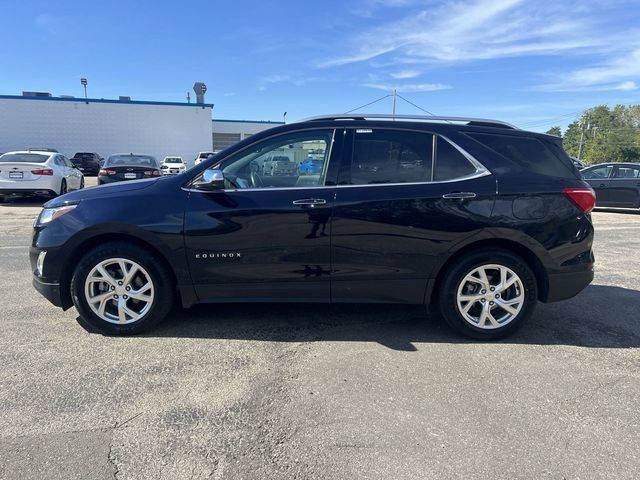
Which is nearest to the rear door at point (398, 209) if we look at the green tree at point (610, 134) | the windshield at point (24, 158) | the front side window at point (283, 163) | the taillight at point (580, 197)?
the front side window at point (283, 163)

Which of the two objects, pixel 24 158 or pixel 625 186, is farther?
pixel 625 186

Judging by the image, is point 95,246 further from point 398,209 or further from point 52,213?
point 398,209

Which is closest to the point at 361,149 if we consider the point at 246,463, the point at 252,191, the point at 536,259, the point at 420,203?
the point at 420,203

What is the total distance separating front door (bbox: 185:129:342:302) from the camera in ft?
12.2

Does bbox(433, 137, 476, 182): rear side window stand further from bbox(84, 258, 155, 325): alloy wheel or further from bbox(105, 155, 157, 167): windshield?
bbox(105, 155, 157, 167): windshield

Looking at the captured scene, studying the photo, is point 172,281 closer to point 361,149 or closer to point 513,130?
point 361,149

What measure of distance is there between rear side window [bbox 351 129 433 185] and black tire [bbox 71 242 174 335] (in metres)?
1.82

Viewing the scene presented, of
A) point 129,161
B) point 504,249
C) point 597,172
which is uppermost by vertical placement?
point 129,161

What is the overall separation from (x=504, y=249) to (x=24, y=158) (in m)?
14.0

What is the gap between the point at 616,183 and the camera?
1371 cm

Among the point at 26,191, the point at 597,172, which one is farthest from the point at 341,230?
the point at 597,172

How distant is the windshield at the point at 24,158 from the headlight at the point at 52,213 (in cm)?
1111

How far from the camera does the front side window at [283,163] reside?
12.6ft

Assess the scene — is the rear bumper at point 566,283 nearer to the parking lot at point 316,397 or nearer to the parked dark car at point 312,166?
the parking lot at point 316,397
